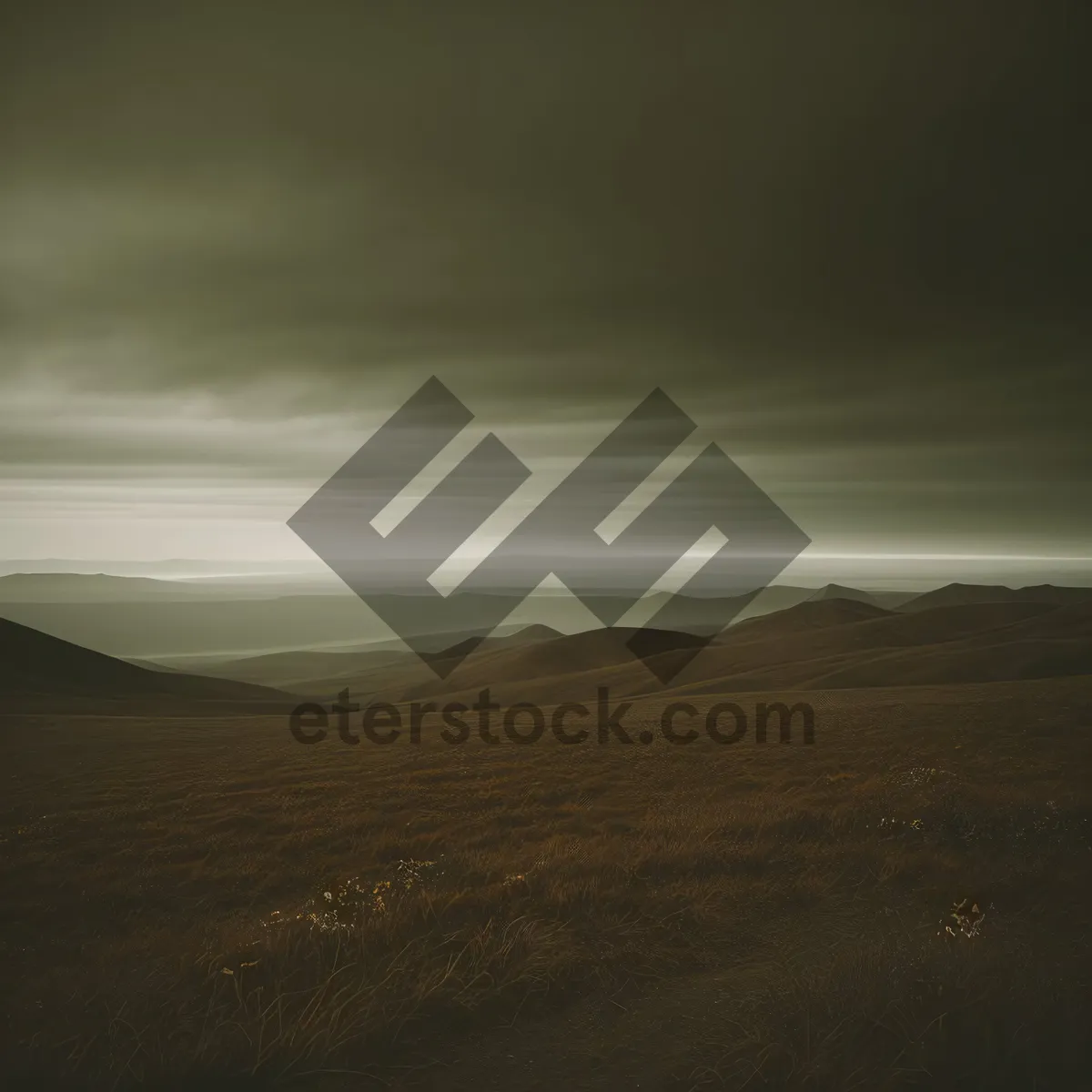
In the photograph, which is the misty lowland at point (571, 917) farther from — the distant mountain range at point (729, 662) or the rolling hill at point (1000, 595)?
the rolling hill at point (1000, 595)

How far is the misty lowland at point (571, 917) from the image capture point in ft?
17.6

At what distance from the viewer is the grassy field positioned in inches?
210

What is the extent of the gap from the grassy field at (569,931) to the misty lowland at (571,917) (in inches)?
1.4

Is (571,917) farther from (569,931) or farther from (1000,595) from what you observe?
(1000,595)

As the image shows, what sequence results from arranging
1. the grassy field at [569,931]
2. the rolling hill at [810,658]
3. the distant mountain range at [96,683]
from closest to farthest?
the grassy field at [569,931]
the rolling hill at [810,658]
the distant mountain range at [96,683]

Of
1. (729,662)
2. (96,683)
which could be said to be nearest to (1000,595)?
(729,662)

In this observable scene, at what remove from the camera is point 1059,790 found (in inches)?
500

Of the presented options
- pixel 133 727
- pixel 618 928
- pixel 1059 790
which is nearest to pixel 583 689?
pixel 133 727

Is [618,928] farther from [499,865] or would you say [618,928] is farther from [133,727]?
[133,727]

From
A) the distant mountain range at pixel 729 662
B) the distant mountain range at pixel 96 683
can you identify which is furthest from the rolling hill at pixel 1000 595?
the distant mountain range at pixel 96 683

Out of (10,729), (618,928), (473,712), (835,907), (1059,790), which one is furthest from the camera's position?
(473,712)

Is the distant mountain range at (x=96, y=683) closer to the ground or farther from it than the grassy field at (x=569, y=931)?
closer to the ground

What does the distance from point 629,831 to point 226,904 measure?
6.01 m

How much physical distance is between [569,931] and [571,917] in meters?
0.40
